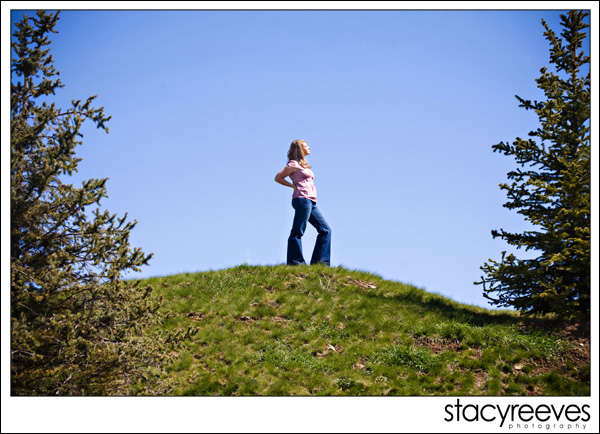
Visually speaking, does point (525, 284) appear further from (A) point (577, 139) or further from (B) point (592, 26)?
(B) point (592, 26)

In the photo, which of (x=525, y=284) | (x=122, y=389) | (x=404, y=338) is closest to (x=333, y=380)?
(x=404, y=338)

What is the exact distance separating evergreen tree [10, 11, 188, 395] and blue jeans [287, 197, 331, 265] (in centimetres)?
639

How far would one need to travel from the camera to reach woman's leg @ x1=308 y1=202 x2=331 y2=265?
52.0 feet

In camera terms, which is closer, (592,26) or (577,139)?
(592,26)

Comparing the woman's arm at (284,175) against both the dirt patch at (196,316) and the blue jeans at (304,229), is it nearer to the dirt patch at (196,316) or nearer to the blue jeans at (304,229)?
the blue jeans at (304,229)

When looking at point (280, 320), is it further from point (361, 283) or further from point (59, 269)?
point (59, 269)

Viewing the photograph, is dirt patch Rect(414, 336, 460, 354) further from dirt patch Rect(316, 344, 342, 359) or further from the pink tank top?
the pink tank top

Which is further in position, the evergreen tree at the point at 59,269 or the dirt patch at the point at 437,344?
the dirt patch at the point at 437,344

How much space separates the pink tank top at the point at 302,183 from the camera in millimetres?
15516

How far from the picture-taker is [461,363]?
1184 centimetres

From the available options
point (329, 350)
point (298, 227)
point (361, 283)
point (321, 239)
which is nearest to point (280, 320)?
point (329, 350)

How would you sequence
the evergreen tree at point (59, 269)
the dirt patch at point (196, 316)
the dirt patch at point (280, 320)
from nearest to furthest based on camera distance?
1. the evergreen tree at point (59, 269)
2. the dirt patch at point (280, 320)
3. the dirt patch at point (196, 316)

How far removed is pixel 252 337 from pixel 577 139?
935cm

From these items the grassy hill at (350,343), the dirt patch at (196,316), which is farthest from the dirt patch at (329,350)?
the dirt patch at (196,316)
